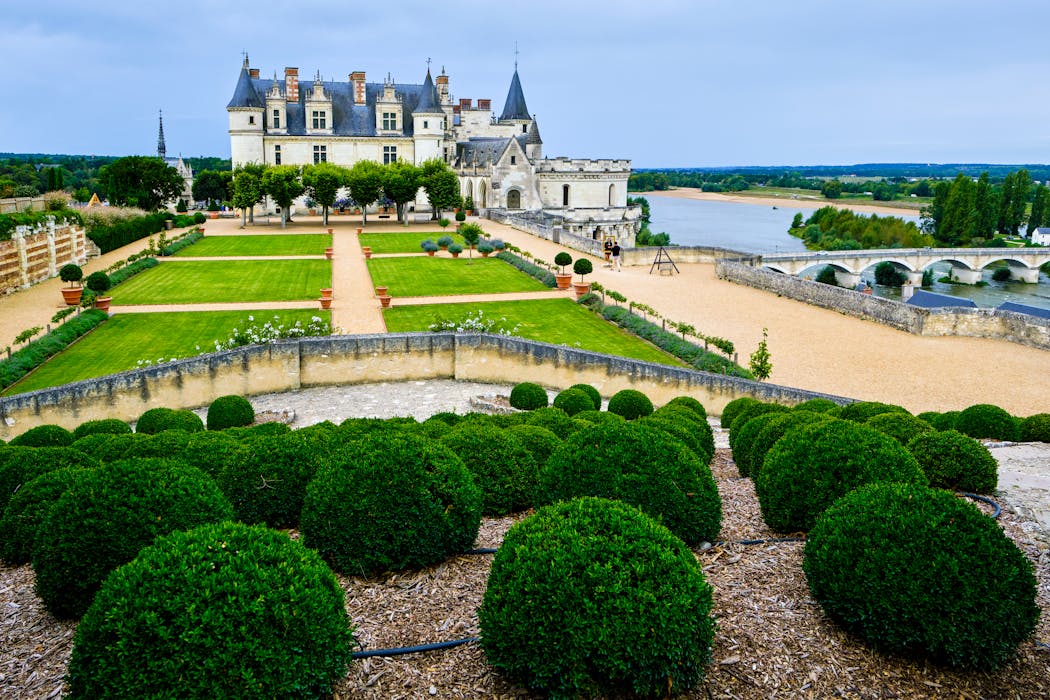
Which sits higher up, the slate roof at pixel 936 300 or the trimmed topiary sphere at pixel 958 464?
the trimmed topiary sphere at pixel 958 464

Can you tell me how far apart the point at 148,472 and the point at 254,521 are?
1.49 metres

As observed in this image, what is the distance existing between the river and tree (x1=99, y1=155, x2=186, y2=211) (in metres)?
39.3

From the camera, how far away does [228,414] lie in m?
14.2

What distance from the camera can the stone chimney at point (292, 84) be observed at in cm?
6316

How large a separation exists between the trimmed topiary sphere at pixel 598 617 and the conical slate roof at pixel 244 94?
63.4 meters

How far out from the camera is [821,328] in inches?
1086

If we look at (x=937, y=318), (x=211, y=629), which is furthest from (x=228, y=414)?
(x=937, y=318)

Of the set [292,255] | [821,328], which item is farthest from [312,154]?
[821,328]

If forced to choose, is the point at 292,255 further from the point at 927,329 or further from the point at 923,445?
the point at 923,445

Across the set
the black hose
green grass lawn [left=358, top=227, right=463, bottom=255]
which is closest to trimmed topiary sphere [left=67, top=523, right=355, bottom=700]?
the black hose

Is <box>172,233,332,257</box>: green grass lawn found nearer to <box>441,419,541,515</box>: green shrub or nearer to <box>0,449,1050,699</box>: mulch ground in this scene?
<box>441,419,541,515</box>: green shrub

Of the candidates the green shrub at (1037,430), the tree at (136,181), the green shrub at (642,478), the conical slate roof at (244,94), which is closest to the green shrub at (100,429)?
the green shrub at (642,478)

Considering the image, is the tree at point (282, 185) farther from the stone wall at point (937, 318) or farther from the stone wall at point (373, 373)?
the stone wall at point (373, 373)

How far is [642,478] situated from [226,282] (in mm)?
28312
